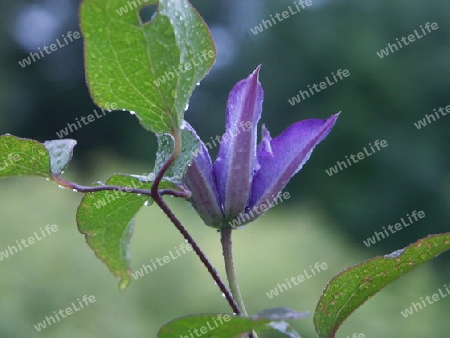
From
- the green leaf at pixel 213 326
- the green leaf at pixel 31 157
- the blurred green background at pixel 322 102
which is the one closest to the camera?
the green leaf at pixel 213 326

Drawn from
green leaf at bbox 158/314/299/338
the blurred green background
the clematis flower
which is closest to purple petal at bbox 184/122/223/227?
the clematis flower

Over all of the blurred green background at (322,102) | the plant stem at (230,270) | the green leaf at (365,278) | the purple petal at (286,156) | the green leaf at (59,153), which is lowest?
the blurred green background at (322,102)

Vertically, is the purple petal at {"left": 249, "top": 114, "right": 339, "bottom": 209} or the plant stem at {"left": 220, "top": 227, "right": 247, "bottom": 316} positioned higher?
the purple petal at {"left": 249, "top": 114, "right": 339, "bottom": 209}

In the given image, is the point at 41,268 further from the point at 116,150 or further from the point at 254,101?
the point at 116,150

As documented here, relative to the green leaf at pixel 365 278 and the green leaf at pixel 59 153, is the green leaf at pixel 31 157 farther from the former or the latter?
the green leaf at pixel 365 278

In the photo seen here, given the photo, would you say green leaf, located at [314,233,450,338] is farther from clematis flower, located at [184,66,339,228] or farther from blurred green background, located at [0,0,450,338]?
blurred green background, located at [0,0,450,338]

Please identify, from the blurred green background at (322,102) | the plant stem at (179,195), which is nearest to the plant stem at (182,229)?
the plant stem at (179,195)
